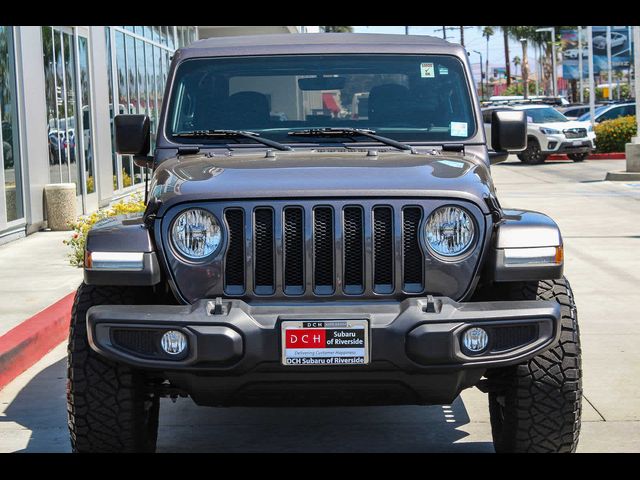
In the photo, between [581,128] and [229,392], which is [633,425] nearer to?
[229,392]

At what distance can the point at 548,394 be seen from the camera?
476 cm

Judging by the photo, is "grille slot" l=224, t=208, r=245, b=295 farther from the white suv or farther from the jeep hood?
the white suv

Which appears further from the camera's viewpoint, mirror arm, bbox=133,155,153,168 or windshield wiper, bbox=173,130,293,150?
mirror arm, bbox=133,155,153,168

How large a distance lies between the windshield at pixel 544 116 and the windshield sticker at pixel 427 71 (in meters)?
26.4

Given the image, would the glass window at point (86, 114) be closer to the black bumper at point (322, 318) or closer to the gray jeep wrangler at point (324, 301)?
the gray jeep wrangler at point (324, 301)

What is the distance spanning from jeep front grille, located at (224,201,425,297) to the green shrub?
29.2 meters

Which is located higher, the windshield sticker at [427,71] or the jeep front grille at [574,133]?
the windshield sticker at [427,71]

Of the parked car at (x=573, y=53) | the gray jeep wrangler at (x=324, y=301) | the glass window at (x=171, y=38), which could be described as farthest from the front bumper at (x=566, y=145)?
the parked car at (x=573, y=53)

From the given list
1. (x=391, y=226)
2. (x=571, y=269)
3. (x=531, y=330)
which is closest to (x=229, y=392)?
(x=391, y=226)

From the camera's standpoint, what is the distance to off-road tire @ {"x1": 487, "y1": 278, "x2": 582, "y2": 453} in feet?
15.6

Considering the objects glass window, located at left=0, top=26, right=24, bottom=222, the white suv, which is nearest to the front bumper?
the white suv

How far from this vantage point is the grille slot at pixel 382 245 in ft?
15.6

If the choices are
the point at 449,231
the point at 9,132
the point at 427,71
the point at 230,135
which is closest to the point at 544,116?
the point at 9,132

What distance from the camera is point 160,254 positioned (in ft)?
15.7
